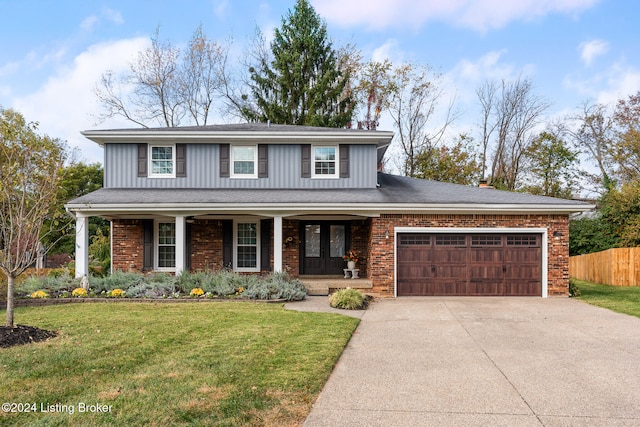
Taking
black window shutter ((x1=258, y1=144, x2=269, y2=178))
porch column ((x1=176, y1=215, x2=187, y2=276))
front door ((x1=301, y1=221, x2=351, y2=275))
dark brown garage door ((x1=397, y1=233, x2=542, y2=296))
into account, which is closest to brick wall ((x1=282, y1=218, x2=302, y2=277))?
front door ((x1=301, y1=221, x2=351, y2=275))

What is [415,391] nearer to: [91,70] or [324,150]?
[324,150]

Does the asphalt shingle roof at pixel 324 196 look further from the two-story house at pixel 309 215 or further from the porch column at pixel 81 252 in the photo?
the porch column at pixel 81 252

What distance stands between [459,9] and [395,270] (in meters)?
8.65

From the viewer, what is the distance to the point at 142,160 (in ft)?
52.2

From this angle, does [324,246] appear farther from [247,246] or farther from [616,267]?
[616,267]

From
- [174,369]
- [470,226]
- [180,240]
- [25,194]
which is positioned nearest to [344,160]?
[470,226]

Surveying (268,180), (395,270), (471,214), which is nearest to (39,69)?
(268,180)

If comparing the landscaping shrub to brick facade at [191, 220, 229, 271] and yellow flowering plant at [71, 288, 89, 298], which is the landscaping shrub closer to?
brick facade at [191, 220, 229, 271]

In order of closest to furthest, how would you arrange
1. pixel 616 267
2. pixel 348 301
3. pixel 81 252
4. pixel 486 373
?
pixel 486 373, pixel 348 301, pixel 81 252, pixel 616 267

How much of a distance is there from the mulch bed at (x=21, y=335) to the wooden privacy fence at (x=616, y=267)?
2017 cm

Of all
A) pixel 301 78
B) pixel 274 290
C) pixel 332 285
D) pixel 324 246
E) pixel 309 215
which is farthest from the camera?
pixel 301 78

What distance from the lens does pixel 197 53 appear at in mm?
30281

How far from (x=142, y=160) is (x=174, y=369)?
11.4 metres

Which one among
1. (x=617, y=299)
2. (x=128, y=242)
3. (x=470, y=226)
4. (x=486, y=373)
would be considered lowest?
(x=617, y=299)
